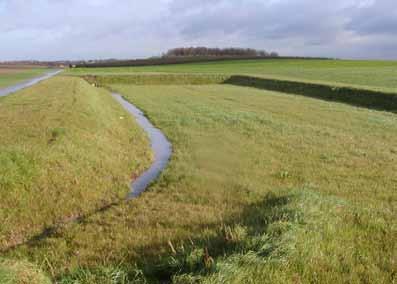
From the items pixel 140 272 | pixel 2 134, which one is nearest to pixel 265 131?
pixel 2 134

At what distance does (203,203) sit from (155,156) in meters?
6.03

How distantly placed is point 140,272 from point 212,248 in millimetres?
1079

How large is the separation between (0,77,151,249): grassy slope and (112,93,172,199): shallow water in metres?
0.33

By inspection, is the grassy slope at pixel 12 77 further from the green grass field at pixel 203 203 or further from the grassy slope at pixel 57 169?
the green grass field at pixel 203 203

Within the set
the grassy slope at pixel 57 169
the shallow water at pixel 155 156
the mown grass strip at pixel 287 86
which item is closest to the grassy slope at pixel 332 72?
the mown grass strip at pixel 287 86

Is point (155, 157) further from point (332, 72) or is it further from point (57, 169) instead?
point (332, 72)

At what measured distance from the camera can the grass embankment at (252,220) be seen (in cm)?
511

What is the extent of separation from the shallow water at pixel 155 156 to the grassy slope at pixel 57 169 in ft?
1.08

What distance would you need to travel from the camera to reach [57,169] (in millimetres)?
10602

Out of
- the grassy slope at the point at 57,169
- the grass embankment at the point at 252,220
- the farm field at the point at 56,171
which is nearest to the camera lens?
the grass embankment at the point at 252,220

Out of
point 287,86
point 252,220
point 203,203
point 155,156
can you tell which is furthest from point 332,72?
point 252,220

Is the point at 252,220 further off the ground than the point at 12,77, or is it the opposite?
the point at 12,77

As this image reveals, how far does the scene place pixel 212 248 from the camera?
5.68 m

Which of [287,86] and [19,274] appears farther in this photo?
[287,86]
